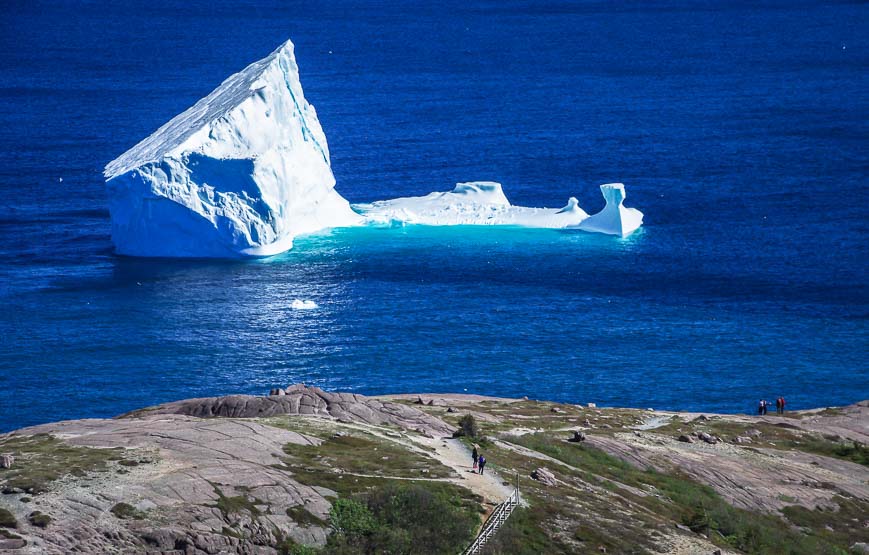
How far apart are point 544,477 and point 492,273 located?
164ft

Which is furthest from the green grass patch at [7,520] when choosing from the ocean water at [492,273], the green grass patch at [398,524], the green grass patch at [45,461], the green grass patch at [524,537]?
the ocean water at [492,273]

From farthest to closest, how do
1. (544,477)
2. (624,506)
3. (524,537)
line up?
(544,477) < (624,506) < (524,537)

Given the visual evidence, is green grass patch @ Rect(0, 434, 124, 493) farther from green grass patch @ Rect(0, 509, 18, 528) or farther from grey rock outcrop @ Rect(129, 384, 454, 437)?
grey rock outcrop @ Rect(129, 384, 454, 437)

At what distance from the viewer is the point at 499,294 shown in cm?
9919

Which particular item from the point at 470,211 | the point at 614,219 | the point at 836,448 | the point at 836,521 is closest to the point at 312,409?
the point at 836,521

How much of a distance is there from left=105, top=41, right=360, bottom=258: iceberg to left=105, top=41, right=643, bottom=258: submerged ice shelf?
0.09 meters

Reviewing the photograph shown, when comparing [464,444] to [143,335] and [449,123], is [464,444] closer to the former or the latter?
[143,335]

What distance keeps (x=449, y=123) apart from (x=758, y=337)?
66026mm

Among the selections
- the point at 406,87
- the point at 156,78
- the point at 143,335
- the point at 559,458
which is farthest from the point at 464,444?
the point at 156,78

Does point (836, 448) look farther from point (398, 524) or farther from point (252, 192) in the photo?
point (252, 192)

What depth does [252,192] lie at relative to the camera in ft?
334

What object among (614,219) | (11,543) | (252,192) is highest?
(252,192)

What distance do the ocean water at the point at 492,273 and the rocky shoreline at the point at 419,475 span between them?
14967mm

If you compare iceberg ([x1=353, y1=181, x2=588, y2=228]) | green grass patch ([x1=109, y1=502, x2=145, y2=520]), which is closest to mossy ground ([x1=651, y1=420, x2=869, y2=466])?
green grass patch ([x1=109, y1=502, x2=145, y2=520])
